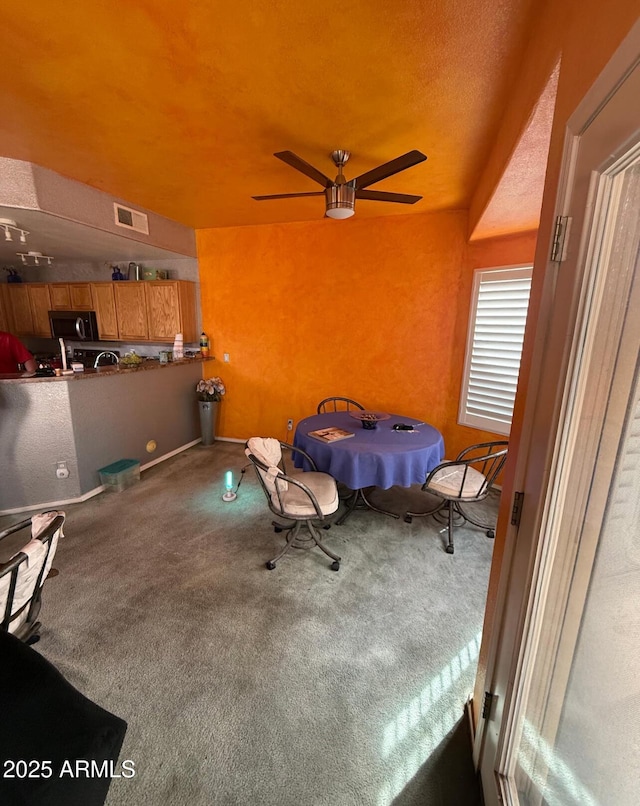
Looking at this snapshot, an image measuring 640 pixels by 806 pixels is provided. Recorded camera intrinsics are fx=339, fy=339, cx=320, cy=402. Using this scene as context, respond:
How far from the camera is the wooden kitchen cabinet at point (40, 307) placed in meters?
5.16

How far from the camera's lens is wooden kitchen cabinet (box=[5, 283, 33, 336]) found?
17.4 feet

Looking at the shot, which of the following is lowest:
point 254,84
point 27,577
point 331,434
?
point 27,577

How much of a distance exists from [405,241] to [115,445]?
12.5ft

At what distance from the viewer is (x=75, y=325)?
195 inches

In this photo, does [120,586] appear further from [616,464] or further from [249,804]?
[616,464]

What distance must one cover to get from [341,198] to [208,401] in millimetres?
3203

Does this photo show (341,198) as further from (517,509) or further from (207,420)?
(207,420)

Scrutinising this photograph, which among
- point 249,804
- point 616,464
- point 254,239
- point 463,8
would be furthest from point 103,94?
point 249,804

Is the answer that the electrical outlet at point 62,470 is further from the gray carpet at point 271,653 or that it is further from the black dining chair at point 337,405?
the black dining chair at point 337,405

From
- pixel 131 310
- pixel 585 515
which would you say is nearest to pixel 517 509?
pixel 585 515

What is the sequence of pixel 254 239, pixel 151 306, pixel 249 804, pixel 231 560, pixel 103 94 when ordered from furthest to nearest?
pixel 151 306 < pixel 254 239 < pixel 231 560 < pixel 103 94 < pixel 249 804

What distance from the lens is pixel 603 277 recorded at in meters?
0.80

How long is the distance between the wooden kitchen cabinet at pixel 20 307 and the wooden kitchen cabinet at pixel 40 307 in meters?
0.07

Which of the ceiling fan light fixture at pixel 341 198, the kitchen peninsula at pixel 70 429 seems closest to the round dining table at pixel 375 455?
the ceiling fan light fixture at pixel 341 198
